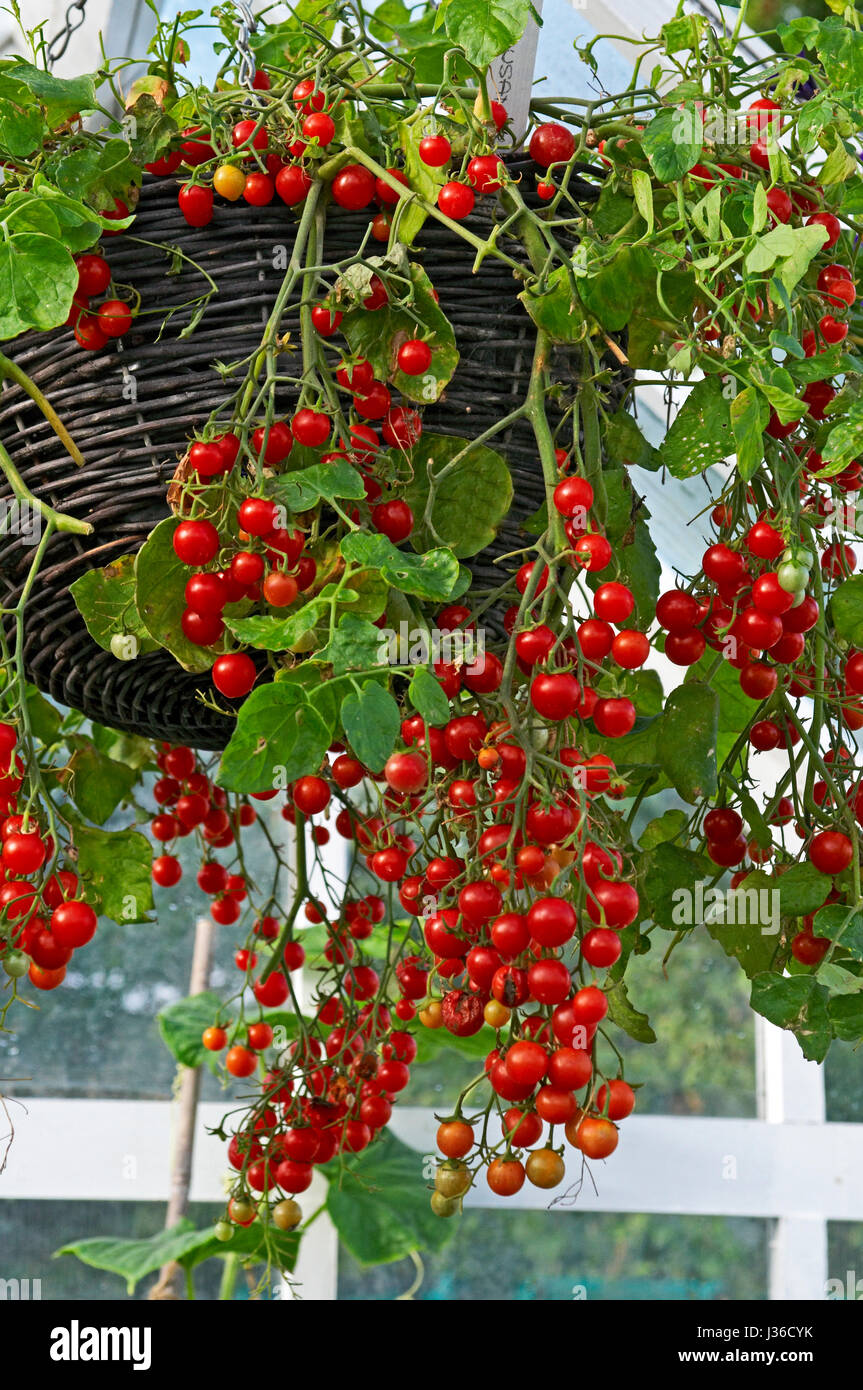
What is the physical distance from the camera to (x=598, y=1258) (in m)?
2.03

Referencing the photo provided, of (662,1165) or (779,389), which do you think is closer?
(779,389)

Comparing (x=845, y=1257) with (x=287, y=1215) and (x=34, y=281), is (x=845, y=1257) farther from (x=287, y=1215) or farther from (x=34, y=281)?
(x=34, y=281)

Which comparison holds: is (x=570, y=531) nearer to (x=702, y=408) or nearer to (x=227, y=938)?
(x=702, y=408)

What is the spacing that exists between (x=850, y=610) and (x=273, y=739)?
0.30 metres

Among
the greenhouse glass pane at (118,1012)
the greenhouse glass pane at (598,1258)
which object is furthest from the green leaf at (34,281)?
the greenhouse glass pane at (598,1258)

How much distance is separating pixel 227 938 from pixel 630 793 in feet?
4.84

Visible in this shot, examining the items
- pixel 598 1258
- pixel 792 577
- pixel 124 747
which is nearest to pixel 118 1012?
pixel 598 1258

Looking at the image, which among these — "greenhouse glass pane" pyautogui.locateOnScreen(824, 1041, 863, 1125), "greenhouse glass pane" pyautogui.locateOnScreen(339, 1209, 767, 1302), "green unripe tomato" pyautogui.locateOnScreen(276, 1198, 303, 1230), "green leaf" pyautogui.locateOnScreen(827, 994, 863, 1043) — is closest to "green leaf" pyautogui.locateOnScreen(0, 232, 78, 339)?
"green leaf" pyautogui.locateOnScreen(827, 994, 863, 1043)

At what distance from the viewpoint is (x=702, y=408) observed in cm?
55

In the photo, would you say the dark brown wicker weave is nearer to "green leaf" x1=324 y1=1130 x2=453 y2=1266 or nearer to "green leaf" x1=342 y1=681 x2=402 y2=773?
"green leaf" x1=342 y1=681 x2=402 y2=773

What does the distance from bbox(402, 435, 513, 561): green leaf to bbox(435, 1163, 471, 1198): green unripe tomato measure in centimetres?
24

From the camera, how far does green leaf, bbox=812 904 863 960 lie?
0.53 metres
